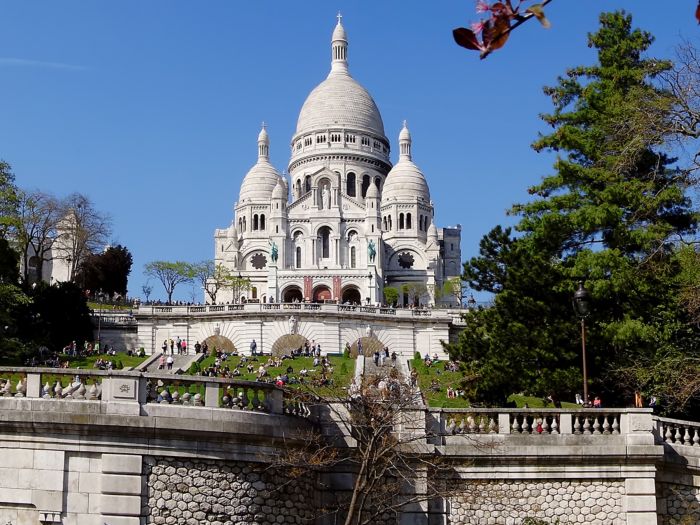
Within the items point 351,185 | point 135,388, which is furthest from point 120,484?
point 351,185

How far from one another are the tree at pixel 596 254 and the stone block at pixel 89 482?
14.4 meters

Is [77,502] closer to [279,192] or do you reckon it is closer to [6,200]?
[6,200]

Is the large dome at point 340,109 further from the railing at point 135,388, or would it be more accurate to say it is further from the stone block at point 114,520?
the stone block at point 114,520

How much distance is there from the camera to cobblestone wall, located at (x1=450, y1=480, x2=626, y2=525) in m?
20.0

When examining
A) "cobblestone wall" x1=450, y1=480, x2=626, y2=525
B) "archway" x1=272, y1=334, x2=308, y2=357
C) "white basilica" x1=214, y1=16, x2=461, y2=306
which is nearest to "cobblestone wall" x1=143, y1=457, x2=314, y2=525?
"cobblestone wall" x1=450, y1=480, x2=626, y2=525

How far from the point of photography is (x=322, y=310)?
70938 millimetres

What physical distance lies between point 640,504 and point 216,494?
7.69 meters

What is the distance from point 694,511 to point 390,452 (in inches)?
245

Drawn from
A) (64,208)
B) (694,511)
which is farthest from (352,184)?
(694,511)

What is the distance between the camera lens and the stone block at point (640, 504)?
20.0 metres

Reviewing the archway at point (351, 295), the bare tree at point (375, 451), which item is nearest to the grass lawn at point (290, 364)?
the bare tree at point (375, 451)

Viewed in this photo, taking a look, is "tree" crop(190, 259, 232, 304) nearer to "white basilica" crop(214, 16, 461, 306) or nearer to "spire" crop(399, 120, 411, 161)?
"white basilica" crop(214, 16, 461, 306)

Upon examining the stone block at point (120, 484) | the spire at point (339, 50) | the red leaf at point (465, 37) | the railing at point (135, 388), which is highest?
the spire at point (339, 50)

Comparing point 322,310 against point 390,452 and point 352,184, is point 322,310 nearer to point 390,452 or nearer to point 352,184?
point 390,452
